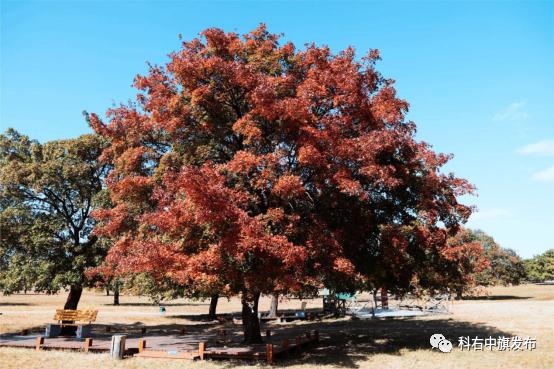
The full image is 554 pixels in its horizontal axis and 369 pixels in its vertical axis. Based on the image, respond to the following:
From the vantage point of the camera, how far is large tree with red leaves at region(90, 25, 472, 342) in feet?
47.5


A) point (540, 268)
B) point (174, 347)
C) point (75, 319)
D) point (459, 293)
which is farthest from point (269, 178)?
point (540, 268)

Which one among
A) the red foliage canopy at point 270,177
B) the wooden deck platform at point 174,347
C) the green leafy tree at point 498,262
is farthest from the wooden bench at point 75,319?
the green leafy tree at point 498,262

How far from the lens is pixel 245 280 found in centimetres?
1438

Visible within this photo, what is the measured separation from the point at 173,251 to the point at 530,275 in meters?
121

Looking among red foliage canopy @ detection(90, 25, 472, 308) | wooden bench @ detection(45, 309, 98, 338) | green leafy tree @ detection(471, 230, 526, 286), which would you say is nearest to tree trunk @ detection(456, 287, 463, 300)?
green leafy tree @ detection(471, 230, 526, 286)

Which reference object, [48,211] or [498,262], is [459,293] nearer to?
[498,262]

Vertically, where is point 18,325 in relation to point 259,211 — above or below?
below

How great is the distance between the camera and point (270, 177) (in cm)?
1511

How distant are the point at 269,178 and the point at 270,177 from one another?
0.22 m

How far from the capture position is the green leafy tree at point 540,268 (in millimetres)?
108506

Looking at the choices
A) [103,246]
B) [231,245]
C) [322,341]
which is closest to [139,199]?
[231,245]

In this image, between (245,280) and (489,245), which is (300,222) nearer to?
(245,280)

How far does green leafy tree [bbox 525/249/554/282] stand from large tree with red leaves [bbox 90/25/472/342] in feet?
354

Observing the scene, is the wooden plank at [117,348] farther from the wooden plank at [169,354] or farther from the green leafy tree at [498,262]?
the green leafy tree at [498,262]
